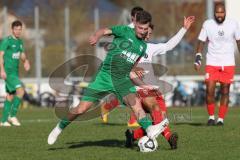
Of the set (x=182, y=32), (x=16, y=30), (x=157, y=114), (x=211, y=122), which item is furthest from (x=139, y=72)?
(x=16, y=30)

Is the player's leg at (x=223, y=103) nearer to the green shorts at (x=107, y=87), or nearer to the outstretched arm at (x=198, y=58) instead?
the outstretched arm at (x=198, y=58)

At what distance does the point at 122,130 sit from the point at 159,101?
2144 mm

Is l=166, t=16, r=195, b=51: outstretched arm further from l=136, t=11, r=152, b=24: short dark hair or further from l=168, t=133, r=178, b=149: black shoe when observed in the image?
l=168, t=133, r=178, b=149: black shoe

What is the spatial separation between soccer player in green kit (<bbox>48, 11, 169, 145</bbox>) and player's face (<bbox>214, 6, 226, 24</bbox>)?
5.15 meters

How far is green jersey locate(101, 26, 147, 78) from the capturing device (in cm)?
1132

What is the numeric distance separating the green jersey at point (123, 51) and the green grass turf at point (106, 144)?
1181mm

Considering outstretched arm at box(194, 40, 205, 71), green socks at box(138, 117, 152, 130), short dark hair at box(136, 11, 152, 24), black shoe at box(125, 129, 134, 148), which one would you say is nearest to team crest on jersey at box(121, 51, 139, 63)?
short dark hair at box(136, 11, 152, 24)

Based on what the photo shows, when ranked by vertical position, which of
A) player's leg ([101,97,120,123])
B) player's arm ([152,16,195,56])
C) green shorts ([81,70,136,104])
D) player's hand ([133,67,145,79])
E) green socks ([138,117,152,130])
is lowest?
player's leg ([101,97,120,123])

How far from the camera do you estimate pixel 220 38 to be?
54.2ft

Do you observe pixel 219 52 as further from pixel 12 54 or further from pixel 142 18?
pixel 142 18

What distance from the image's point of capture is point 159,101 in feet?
44.0

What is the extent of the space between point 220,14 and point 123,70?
5.42 metres

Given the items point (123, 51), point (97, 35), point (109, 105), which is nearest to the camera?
point (97, 35)

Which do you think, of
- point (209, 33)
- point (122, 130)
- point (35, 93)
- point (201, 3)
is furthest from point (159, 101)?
point (201, 3)
